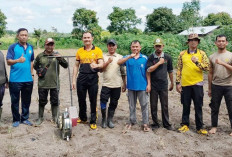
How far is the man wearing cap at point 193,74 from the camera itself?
4.78 meters

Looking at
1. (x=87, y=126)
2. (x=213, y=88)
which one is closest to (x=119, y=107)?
(x=87, y=126)

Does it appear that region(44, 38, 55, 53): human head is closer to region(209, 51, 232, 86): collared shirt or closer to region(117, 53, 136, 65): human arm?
region(117, 53, 136, 65): human arm

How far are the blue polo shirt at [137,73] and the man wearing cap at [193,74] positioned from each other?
27.9 inches

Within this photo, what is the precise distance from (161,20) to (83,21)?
14.8 meters

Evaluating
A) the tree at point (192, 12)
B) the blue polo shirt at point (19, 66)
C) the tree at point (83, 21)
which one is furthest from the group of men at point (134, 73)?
the tree at point (83, 21)

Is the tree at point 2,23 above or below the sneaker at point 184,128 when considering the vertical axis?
above

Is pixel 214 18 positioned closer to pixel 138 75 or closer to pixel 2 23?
pixel 2 23

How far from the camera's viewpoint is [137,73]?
196 inches

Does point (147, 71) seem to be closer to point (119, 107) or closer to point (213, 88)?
point (213, 88)

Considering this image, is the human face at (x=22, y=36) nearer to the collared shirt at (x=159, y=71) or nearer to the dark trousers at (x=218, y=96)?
the collared shirt at (x=159, y=71)

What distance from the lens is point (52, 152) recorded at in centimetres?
421

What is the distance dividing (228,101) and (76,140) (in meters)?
2.95

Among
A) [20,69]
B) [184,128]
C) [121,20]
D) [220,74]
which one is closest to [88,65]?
[20,69]

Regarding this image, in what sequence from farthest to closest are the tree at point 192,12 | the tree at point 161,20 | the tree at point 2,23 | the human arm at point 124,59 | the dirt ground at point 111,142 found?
the tree at point 161,20 < the tree at point 2,23 < the tree at point 192,12 < the human arm at point 124,59 < the dirt ground at point 111,142
